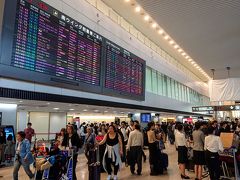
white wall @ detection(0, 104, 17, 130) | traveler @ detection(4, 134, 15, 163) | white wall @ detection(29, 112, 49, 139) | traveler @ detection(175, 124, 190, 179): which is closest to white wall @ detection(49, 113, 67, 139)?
white wall @ detection(29, 112, 49, 139)

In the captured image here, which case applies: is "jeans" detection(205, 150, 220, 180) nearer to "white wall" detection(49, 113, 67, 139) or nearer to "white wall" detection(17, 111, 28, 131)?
"white wall" detection(17, 111, 28, 131)

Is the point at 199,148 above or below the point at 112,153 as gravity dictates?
above

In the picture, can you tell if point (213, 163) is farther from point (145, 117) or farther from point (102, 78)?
point (145, 117)

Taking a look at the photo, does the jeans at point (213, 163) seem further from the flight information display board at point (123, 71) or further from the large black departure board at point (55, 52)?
the flight information display board at point (123, 71)

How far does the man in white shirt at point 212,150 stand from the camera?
5.84 metres

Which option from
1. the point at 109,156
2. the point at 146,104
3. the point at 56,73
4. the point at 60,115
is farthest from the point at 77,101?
the point at 60,115

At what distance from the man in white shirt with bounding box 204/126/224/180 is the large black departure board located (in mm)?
4112

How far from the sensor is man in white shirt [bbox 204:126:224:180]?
584cm

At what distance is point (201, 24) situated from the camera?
300 inches

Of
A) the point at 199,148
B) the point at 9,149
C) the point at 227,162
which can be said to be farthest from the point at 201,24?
the point at 9,149

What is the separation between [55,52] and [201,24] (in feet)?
15.4

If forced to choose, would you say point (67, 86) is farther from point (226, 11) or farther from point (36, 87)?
point (226, 11)

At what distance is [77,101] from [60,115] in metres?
13.7

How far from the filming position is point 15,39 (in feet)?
18.6
